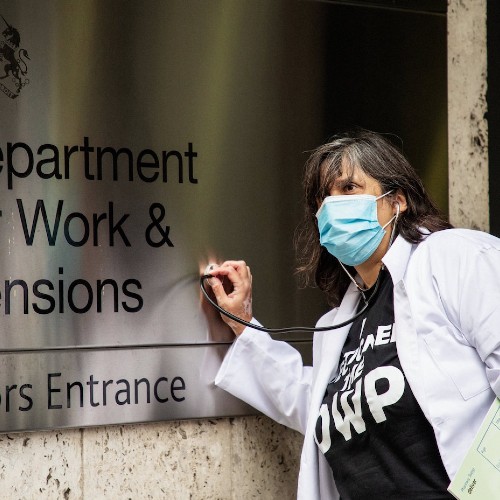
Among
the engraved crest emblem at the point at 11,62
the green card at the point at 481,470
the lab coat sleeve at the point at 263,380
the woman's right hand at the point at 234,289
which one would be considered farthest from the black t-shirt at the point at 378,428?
the engraved crest emblem at the point at 11,62

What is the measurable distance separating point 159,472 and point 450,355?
0.94 metres

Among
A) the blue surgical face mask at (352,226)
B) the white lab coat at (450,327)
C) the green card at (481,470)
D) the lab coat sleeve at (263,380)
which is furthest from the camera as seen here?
the lab coat sleeve at (263,380)

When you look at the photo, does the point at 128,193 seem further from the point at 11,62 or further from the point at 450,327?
the point at 450,327

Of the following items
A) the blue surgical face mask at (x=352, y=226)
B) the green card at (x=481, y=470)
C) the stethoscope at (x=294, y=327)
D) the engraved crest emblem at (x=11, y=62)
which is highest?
the engraved crest emblem at (x=11, y=62)

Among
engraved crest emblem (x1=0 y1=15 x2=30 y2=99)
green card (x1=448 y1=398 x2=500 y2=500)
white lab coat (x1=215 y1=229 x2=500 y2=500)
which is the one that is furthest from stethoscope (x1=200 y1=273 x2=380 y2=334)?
engraved crest emblem (x1=0 y1=15 x2=30 y2=99)

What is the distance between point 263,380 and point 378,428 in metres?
0.53

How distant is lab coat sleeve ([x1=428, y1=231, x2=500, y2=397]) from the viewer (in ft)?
5.59

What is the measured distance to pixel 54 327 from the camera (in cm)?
212

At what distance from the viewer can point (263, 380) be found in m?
2.32

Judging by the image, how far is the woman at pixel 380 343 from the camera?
1.76m

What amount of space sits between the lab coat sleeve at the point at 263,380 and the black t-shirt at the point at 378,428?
9.8 inches

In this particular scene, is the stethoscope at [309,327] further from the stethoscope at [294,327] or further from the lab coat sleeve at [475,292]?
the lab coat sleeve at [475,292]

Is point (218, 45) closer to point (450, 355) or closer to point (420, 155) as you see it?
point (420, 155)

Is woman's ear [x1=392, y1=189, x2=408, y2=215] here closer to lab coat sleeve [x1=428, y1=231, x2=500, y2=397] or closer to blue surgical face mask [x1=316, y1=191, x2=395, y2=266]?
blue surgical face mask [x1=316, y1=191, x2=395, y2=266]
